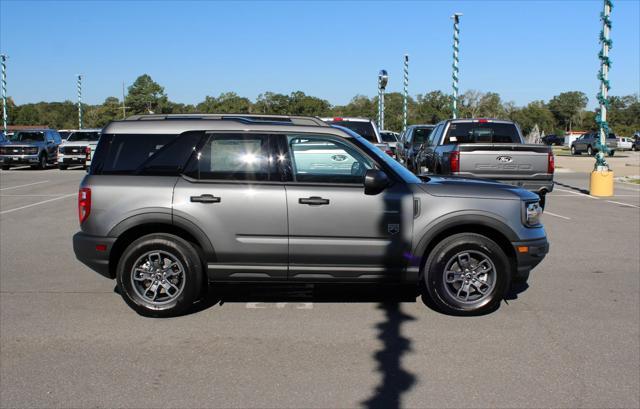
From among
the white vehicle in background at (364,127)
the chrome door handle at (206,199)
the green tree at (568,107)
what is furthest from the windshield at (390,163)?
the green tree at (568,107)

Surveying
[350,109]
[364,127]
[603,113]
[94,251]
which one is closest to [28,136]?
[364,127]

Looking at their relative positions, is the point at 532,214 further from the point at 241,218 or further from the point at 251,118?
the point at 251,118

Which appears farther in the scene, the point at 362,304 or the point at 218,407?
the point at 362,304

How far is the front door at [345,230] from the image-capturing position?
5.87m

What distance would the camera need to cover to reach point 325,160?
243 inches

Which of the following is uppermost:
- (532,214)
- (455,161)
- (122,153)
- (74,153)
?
(74,153)

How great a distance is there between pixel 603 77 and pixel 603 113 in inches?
43.3

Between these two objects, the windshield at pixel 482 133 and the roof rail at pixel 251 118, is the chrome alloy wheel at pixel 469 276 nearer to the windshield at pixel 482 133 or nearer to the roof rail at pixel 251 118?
the roof rail at pixel 251 118

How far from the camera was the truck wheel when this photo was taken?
19.6 feet

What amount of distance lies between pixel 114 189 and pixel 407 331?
3.00 m

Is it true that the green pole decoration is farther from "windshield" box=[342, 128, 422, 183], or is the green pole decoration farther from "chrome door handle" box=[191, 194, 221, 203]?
"chrome door handle" box=[191, 194, 221, 203]

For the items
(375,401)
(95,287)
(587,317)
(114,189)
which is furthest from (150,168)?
(587,317)

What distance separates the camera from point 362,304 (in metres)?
6.52

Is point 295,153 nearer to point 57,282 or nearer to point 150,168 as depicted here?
point 150,168
